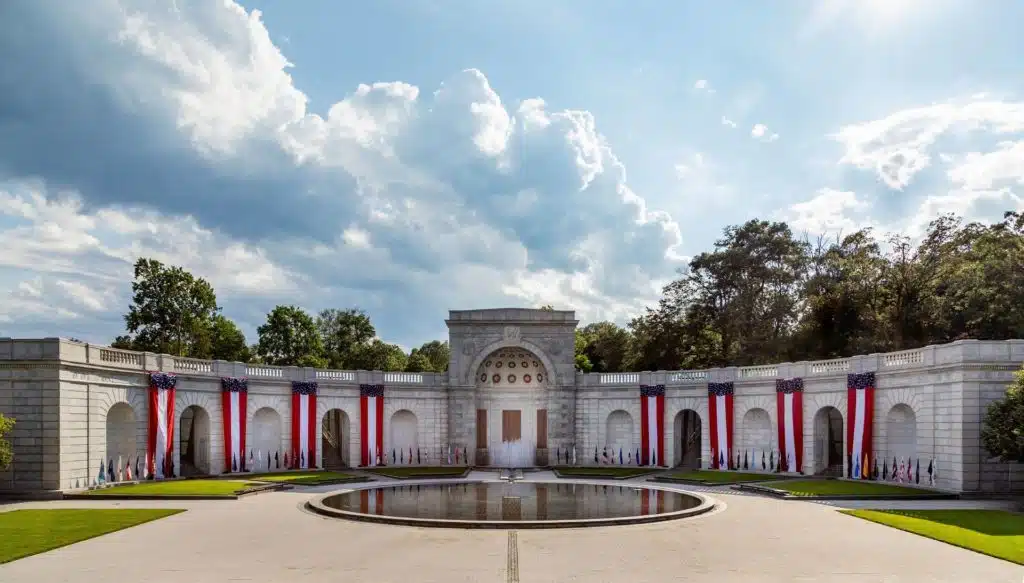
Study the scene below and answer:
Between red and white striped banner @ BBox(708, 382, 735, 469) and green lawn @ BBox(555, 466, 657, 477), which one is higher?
red and white striped banner @ BBox(708, 382, 735, 469)

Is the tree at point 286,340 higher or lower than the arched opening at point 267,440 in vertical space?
higher

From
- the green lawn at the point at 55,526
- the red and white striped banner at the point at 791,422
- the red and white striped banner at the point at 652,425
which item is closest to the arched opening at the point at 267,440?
the green lawn at the point at 55,526

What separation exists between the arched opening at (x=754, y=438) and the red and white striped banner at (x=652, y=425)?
5.29 m

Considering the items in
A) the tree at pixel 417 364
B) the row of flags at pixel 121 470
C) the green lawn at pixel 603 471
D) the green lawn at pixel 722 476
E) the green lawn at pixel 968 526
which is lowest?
the green lawn at pixel 603 471

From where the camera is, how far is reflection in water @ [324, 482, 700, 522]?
28.2m

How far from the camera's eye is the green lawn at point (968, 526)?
21.8 m

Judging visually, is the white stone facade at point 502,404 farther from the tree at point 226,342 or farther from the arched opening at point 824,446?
the tree at point 226,342

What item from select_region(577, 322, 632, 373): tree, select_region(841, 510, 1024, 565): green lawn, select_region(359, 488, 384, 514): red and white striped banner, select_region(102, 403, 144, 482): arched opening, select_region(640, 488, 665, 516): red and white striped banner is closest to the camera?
select_region(841, 510, 1024, 565): green lawn

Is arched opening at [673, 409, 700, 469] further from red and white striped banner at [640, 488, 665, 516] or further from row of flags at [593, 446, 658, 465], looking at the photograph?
red and white striped banner at [640, 488, 665, 516]

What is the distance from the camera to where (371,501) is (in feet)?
105

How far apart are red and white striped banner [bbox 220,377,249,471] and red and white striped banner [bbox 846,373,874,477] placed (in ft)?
108

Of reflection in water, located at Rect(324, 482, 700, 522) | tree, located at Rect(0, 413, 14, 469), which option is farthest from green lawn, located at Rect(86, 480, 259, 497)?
reflection in water, located at Rect(324, 482, 700, 522)

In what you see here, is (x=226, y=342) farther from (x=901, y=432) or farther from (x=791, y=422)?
(x=901, y=432)

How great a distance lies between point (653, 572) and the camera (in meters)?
19.2
